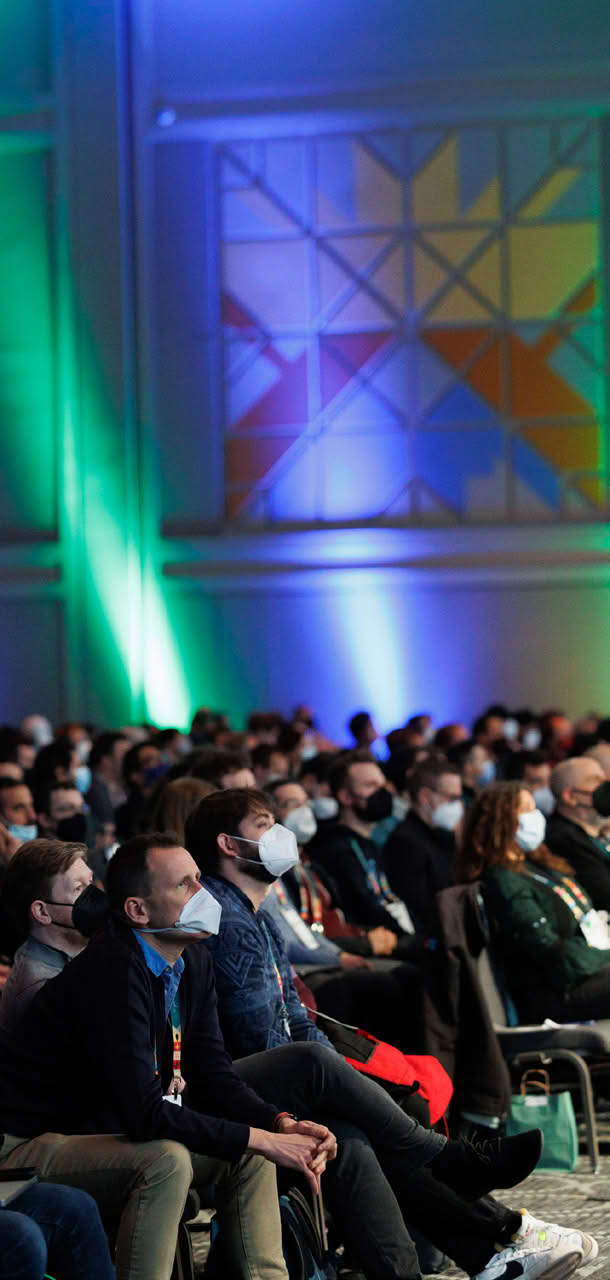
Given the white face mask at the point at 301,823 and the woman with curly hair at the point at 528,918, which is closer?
the woman with curly hair at the point at 528,918

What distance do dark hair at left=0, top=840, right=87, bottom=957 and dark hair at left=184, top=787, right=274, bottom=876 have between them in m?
0.54

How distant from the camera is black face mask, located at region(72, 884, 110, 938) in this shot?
417 centimetres

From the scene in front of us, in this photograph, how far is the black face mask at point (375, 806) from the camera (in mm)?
7773

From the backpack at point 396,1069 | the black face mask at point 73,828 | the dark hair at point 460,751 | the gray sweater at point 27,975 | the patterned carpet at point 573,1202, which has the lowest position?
the patterned carpet at point 573,1202

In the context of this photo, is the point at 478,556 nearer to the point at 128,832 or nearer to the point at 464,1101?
the point at 128,832

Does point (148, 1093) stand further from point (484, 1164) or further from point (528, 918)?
point (528, 918)

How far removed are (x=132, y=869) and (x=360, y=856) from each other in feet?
11.5

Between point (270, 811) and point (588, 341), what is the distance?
14.2 m

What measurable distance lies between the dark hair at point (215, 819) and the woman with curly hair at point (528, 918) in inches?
55.2

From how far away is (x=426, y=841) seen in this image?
7680mm

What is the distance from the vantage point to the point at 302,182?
725 inches

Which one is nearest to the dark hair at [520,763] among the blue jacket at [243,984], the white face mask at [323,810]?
the white face mask at [323,810]

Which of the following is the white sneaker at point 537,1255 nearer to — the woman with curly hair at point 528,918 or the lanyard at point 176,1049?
the lanyard at point 176,1049

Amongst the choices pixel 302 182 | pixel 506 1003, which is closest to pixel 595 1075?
pixel 506 1003
